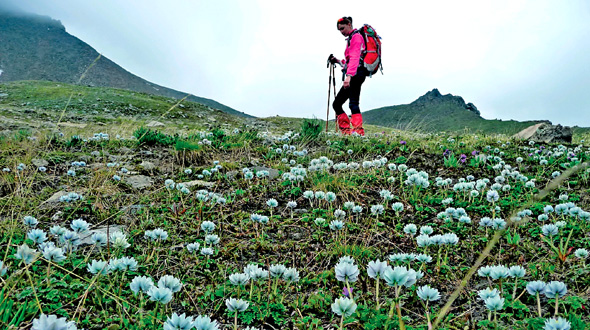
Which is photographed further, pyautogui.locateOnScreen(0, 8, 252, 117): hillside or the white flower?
pyautogui.locateOnScreen(0, 8, 252, 117): hillside

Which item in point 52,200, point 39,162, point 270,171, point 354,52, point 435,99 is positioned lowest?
point 52,200

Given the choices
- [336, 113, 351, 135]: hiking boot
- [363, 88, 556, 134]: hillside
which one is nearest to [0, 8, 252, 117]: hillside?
[363, 88, 556, 134]: hillside

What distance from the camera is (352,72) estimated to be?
9.52 metres

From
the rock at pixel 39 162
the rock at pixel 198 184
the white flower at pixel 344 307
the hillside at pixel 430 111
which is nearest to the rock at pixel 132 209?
the rock at pixel 198 184

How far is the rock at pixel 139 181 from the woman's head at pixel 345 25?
7.38 meters

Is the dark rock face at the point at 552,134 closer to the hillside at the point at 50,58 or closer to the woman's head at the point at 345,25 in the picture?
the woman's head at the point at 345,25

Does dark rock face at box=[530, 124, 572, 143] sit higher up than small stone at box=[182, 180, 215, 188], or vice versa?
dark rock face at box=[530, 124, 572, 143]

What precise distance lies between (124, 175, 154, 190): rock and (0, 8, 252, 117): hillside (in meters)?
49.0

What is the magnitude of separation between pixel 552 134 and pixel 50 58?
7265 centimetres

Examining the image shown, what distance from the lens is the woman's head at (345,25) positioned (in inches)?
392

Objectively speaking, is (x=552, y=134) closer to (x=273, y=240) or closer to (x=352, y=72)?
(x=352, y=72)

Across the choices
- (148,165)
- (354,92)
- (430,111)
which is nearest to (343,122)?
(354,92)

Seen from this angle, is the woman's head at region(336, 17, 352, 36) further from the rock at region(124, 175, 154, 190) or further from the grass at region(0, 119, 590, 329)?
the rock at region(124, 175, 154, 190)

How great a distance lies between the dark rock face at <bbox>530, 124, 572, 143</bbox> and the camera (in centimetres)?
1034
